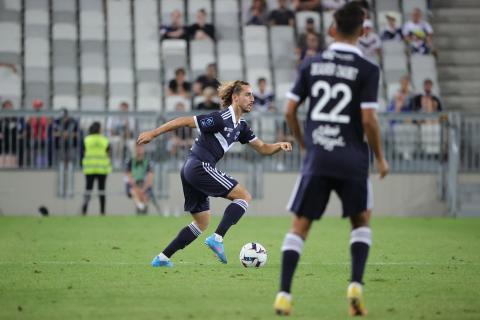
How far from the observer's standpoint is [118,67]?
1138 inches

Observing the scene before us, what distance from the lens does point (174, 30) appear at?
29172mm

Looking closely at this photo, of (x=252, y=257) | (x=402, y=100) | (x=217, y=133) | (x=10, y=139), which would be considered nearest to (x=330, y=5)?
(x=402, y=100)

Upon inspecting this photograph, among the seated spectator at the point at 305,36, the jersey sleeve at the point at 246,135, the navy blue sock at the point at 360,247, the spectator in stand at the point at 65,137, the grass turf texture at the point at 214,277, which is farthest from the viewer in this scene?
the seated spectator at the point at 305,36

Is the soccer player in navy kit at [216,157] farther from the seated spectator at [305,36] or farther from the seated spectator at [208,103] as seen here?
the seated spectator at [305,36]

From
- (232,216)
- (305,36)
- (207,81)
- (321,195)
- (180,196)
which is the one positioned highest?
(305,36)

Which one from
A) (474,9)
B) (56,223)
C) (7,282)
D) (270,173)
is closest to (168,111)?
(270,173)

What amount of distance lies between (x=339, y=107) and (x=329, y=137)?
24 cm

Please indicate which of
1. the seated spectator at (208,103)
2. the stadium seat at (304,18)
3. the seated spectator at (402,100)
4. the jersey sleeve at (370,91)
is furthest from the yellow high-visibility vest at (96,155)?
the jersey sleeve at (370,91)

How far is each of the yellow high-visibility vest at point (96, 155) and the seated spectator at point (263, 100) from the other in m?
3.75

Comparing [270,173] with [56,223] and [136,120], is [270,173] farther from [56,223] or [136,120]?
[56,223]

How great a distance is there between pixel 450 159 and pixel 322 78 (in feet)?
56.9

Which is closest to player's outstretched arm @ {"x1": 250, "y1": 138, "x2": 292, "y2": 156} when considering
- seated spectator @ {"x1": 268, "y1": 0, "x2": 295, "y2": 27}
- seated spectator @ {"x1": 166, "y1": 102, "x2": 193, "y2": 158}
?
seated spectator @ {"x1": 166, "y1": 102, "x2": 193, "y2": 158}

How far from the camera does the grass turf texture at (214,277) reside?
30.2ft

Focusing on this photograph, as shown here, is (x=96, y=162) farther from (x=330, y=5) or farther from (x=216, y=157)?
(x=216, y=157)
